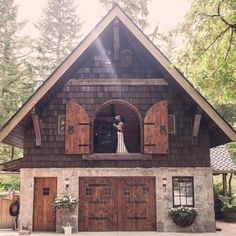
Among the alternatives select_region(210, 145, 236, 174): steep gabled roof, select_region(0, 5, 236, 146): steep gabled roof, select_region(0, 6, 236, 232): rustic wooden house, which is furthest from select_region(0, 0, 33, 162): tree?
select_region(210, 145, 236, 174): steep gabled roof

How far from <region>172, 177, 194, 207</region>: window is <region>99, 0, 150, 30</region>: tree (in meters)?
14.5

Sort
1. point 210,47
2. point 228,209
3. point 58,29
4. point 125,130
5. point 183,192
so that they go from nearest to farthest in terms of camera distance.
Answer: point 210,47
point 183,192
point 125,130
point 228,209
point 58,29

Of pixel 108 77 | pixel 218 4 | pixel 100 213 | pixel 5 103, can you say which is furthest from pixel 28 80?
pixel 218 4

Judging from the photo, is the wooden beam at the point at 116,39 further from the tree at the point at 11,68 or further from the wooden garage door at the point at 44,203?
the tree at the point at 11,68

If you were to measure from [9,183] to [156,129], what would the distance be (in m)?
17.0

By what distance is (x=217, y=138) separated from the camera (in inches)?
534

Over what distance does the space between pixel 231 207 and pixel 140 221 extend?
18.3 feet

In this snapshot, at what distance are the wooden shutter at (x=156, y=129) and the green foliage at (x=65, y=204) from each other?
314 centimetres

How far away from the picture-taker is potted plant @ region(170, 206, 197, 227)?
40.7 ft

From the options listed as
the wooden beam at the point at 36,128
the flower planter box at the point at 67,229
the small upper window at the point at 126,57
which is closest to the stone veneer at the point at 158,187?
the flower planter box at the point at 67,229

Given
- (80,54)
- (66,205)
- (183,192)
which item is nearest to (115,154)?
(66,205)

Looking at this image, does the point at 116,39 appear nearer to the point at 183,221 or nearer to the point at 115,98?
the point at 115,98

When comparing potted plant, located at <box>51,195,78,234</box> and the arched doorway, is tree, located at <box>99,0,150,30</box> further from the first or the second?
potted plant, located at <box>51,195,78,234</box>

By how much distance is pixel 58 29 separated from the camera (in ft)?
111
